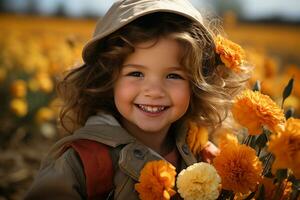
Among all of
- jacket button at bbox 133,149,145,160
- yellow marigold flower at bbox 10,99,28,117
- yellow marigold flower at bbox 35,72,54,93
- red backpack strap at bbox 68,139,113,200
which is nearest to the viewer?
red backpack strap at bbox 68,139,113,200

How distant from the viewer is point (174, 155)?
2.32 m

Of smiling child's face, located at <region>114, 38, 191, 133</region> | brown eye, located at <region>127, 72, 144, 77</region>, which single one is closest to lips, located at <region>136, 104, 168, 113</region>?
smiling child's face, located at <region>114, 38, 191, 133</region>

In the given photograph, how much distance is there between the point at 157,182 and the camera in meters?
1.75

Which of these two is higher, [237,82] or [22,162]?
[237,82]

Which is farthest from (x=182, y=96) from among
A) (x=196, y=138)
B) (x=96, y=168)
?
(x=96, y=168)

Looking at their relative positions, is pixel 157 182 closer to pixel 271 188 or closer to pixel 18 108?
pixel 271 188

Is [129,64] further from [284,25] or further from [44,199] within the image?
[284,25]

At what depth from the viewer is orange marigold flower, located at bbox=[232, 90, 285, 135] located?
1.74 m

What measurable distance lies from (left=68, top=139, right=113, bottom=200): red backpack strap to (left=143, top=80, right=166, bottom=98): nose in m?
0.27

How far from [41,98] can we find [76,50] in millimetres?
503

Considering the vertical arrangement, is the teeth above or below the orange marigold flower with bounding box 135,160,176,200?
above

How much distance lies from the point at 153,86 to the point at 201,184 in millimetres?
462

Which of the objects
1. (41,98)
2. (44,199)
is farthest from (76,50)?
(44,199)

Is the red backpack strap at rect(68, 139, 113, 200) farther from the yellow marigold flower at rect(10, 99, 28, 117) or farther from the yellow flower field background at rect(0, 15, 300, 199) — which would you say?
the yellow marigold flower at rect(10, 99, 28, 117)
